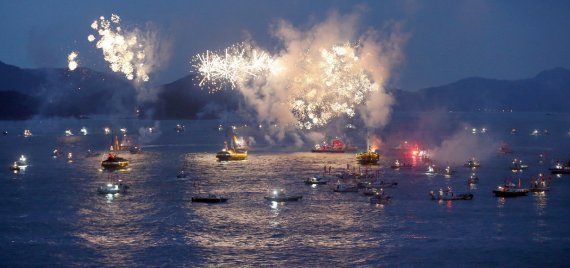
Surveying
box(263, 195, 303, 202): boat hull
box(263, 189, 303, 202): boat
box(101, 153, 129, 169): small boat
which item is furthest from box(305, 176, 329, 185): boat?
box(101, 153, 129, 169): small boat

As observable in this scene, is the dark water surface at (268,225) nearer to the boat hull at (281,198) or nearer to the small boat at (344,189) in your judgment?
the boat hull at (281,198)

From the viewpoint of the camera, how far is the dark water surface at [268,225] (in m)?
39.5

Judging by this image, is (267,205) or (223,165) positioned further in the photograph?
(223,165)

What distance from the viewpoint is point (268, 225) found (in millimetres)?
47469

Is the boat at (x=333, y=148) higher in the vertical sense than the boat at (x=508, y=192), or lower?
higher

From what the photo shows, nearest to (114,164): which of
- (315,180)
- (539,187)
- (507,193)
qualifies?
(315,180)

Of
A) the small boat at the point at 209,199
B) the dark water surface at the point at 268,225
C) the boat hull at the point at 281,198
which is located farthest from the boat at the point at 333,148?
the small boat at the point at 209,199

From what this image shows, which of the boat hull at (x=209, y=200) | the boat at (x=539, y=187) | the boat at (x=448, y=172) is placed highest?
the boat at (x=448, y=172)

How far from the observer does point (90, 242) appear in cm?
4266

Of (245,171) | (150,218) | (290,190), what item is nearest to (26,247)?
(150,218)

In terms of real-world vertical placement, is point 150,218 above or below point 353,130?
below

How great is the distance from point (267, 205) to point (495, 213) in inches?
667

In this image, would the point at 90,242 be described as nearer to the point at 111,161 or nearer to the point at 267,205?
the point at 267,205

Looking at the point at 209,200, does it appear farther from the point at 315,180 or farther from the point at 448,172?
the point at 448,172
